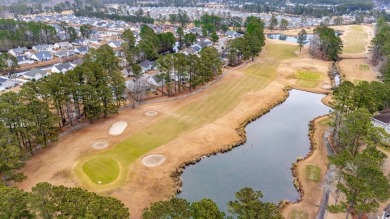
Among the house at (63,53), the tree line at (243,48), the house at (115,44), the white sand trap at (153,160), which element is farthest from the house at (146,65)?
the white sand trap at (153,160)

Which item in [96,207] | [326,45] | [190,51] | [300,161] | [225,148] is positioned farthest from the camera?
[190,51]

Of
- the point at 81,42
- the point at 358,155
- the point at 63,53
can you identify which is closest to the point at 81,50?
the point at 63,53

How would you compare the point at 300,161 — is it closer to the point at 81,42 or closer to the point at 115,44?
the point at 115,44

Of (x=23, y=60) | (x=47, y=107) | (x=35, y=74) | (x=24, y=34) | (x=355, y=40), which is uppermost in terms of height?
(x=24, y=34)

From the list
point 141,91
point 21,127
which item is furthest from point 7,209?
point 141,91

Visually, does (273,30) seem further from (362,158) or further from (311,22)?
(362,158)

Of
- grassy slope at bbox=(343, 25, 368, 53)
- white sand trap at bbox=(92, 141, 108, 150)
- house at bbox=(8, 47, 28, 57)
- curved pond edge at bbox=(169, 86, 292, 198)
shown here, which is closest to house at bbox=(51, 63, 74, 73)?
house at bbox=(8, 47, 28, 57)
